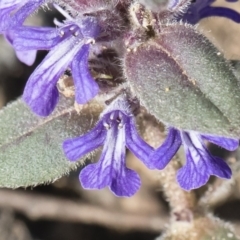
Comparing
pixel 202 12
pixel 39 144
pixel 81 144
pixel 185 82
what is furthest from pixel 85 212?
pixel 185 82

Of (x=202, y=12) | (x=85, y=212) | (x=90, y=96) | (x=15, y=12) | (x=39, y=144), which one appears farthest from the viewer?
(x=85, y=212)

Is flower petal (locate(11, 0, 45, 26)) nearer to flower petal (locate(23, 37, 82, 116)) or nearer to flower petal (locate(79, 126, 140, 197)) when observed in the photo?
flower petal (locate(23, 37, 82, 116))

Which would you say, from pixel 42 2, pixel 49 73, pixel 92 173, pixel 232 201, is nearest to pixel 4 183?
pixel 92 173

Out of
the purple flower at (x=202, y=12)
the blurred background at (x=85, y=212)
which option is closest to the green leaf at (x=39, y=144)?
the purple flower at (x=202, y=12)

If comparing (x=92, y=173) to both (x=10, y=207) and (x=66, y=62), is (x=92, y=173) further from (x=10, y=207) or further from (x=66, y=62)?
(x=10, y=207)

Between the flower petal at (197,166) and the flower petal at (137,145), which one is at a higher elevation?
the flower petal at (197,166)

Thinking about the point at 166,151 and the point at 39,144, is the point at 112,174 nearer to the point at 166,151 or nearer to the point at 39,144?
the point at 166,151

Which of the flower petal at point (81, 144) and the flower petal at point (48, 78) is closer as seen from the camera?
the flower petal at point (48, 78)

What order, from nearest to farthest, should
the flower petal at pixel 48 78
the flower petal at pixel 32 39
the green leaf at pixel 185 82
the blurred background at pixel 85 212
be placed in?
1. the green leaf at pixel 185 82
2. the flower petal at pixel 48 78
3. the flower petal at pixel 32 39
4. the blurred background at pixel 85 212

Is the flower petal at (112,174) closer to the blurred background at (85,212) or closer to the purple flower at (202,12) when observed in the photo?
the purple flower at (202,12)
